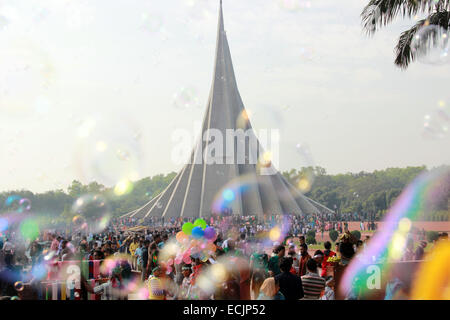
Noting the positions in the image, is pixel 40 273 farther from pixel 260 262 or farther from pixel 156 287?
pixel 260 262

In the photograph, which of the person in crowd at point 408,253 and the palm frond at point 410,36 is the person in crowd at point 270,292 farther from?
the palm frond at point 410,36

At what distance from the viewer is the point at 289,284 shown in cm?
512

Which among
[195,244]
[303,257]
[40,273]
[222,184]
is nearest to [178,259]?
[195,244]

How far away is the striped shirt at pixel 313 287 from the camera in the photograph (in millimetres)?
5332

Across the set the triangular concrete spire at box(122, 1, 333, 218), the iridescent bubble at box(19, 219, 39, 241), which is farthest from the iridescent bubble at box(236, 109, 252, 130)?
the iridescent bubble at box(19, 219, 39, 241)

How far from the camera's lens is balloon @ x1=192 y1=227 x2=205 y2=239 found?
712 cm

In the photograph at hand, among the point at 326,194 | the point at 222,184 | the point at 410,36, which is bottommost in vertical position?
the point at 326,194

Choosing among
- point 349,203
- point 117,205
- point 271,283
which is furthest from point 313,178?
point 271,283

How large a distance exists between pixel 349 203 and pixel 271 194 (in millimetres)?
28444

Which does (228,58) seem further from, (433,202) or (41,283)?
(41,283)

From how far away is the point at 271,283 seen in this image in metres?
4.76

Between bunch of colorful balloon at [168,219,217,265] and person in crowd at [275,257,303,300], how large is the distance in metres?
1.58

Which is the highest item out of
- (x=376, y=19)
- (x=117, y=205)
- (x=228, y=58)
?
(x=228, y=58)

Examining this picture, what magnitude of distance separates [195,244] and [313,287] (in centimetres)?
199
